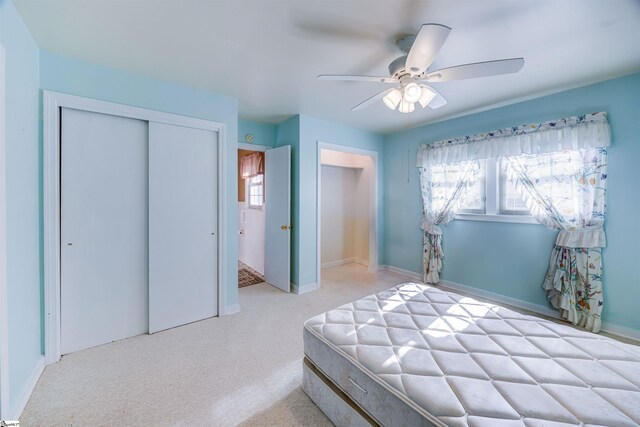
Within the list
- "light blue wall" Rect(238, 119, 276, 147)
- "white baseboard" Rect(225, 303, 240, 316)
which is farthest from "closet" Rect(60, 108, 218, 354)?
"light blue wall" Rect(238, 119, 276, 147)

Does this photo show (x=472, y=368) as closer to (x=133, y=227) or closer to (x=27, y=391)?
(x=27, y=391)

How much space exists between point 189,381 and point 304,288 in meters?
1.86

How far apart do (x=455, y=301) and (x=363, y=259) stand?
10.3 ft

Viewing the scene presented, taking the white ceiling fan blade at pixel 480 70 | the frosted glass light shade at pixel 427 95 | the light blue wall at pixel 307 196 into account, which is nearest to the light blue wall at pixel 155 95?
the light blue wall at pixel 307 196

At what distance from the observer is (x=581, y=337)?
4.62 feet

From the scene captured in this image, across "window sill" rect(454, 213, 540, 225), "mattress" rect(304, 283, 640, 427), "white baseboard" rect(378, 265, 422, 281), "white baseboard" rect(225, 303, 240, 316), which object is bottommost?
→ "white baseboard" rect(225, 303, 240, 316)

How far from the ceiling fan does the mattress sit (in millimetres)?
1546

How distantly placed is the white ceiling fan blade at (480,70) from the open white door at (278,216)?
2.08 meters

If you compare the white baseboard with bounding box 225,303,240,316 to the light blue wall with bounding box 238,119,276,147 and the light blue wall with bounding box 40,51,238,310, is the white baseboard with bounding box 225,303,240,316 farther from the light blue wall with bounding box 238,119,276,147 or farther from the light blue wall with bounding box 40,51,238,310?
the light blue wall with bounding box 238,119,276,147

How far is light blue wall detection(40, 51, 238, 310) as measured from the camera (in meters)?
2.00

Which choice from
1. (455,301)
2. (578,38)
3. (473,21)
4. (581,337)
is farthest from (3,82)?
(578,38)

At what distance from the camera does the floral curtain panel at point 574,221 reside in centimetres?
241

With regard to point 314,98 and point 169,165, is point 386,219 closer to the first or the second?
point 314,98

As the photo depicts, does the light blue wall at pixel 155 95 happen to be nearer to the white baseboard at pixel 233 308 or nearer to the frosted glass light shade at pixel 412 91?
the white baseboard at pixel 233 308
